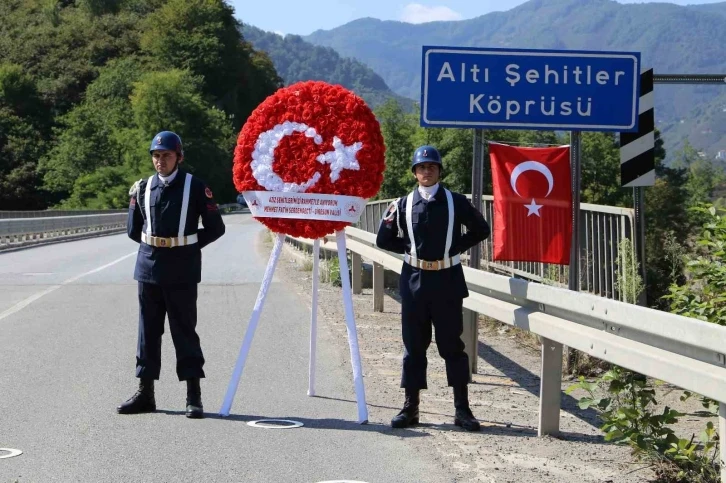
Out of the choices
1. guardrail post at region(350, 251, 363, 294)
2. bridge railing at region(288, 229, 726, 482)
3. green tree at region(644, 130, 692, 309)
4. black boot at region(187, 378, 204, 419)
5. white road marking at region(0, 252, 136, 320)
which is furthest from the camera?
guardrail post at region(350, 251, 363, 294)

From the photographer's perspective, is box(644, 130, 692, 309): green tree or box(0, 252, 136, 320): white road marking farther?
box(0, 252, 136, 320): white road marking

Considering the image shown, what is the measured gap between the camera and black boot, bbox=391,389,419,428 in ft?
25.1

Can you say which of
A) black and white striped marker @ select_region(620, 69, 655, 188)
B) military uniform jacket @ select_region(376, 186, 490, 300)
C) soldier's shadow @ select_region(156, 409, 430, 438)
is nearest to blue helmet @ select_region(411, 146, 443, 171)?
military uniform jacket @ select_region(376, 186, 490, 300)

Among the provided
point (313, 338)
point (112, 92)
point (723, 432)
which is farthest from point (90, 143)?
point (723, 432)

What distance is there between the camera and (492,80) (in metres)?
9.69

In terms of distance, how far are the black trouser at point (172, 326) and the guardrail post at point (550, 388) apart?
239cm

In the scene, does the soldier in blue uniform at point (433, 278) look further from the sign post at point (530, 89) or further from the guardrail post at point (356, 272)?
the guardrail post at point (356, 272)

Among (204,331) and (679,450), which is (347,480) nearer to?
(679,450)

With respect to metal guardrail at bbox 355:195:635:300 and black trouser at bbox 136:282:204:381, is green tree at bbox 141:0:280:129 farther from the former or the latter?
A: black trouser at bbox 136:282:204:381

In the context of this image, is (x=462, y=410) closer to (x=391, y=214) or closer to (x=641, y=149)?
(x=391, y=214)

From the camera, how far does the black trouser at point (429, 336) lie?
7.69m

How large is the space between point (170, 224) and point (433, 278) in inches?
73.2

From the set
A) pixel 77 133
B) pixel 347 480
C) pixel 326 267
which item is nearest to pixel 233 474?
pixel 347 480

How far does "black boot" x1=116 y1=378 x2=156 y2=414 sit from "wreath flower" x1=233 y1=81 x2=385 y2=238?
1.49m
